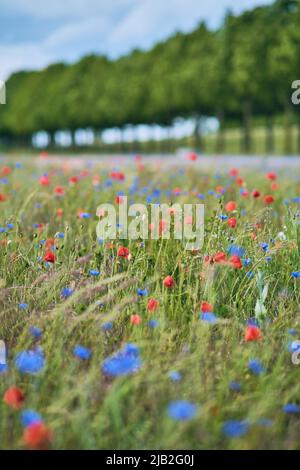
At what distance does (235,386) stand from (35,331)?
2.55 feet

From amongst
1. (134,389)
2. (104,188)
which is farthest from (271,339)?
(104,188)

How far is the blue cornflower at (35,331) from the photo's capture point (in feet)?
7.93

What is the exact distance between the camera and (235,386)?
2.23 meters

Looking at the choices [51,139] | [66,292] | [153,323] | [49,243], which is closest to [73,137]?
[51,139]

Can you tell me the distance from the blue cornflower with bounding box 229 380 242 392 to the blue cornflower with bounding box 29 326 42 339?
2.39ft

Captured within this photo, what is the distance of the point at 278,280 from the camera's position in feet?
11.6

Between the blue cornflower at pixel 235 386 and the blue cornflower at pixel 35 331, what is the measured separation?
73 cm

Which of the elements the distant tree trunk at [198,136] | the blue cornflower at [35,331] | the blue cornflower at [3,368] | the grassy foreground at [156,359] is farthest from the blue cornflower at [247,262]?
the distant tree trunk at [198,136]

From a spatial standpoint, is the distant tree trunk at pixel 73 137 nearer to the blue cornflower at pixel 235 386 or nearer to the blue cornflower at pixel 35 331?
the blue cornflower at pixel 35 331

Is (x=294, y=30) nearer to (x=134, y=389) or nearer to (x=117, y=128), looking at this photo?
(x=134, y=389)

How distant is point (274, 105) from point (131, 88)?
471 inches

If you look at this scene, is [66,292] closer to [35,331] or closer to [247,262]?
[35,331]

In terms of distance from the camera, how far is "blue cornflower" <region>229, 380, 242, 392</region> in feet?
7.30

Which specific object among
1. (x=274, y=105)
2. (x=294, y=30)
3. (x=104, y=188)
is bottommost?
(x=104, y=188)
